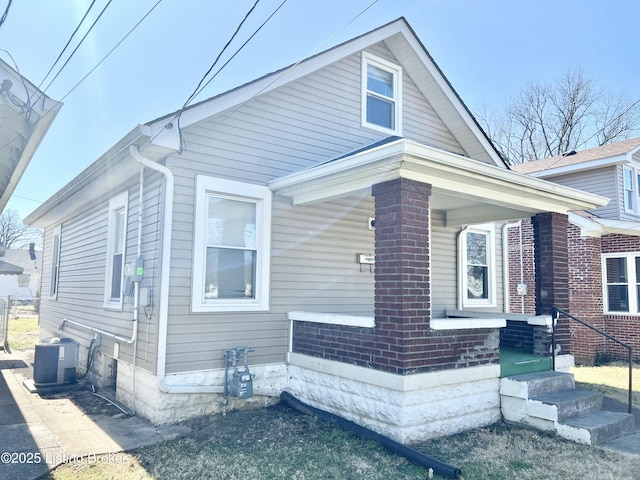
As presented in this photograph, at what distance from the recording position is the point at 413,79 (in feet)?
29.1

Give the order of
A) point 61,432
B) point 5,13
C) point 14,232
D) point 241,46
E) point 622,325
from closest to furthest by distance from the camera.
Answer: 1. point 5,13
2. point 61,432
3. point 241,46
4. point 622,325
5. point 14,232

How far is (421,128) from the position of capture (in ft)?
29.5

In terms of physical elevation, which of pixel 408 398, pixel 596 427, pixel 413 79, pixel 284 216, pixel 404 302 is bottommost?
pixel 596 427

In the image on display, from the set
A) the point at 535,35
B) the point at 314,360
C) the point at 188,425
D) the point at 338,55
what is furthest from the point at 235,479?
the point at 535,35

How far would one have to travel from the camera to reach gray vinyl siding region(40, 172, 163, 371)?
6160 mm

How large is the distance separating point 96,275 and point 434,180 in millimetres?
6189

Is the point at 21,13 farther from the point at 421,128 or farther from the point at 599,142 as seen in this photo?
the point at 599,142

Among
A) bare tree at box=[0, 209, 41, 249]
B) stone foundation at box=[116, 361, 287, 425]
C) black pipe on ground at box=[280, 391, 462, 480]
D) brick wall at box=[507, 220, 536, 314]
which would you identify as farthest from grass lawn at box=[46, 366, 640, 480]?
bare tree at box=[0, 209, 41, 249]

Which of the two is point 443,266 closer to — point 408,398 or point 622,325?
point 408,398

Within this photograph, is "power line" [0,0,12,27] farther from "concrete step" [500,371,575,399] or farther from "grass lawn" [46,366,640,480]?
"concrete step" [500,371,575,399]

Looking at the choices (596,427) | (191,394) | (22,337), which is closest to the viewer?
(596,427)

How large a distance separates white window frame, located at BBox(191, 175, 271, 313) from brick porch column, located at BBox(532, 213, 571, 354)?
162 inches

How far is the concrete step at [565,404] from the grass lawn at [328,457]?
0.85 ft

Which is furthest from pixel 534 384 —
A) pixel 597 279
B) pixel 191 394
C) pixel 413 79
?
pixel 597 279
